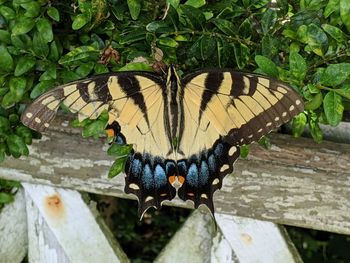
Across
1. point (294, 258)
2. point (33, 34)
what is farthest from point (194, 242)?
point (33, 34)

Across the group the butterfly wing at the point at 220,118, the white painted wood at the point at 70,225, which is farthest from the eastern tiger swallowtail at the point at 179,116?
the white painted wood at the point at 70,225

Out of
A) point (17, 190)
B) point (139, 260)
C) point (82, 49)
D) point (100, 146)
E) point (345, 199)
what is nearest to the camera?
point (82, 49)

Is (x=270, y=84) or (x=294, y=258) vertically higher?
(x=270, y=84)

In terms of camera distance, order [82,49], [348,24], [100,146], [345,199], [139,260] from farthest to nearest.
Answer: [139,260] < [100,146] < [345,199] < [82,49] < [348,24]

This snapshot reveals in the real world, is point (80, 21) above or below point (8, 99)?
above

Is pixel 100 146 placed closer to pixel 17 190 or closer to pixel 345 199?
pixel 17 190

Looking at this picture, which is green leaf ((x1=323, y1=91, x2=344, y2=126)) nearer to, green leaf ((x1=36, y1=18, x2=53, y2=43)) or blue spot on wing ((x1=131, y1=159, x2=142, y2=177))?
blue spot on wing ((x1=131, y1=159, x2=142, y2=177))

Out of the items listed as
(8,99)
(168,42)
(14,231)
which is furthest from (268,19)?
(14,231)

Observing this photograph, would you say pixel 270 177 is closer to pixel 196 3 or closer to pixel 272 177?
pixel 272 177

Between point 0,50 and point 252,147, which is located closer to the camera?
point 0,50
